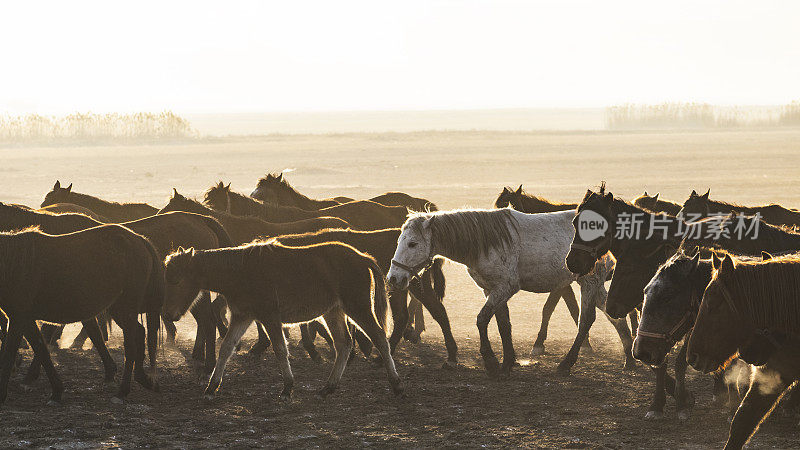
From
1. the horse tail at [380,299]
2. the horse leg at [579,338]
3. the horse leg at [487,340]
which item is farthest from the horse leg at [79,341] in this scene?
the horse leg at [579,338]

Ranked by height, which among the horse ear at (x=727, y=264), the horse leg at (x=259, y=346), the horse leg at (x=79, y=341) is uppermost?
the horse ear at (x=727, y=264)

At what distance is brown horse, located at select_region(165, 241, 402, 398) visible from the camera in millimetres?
8836

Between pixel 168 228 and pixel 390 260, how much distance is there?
2519 mm

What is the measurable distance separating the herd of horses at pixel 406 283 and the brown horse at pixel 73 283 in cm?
1

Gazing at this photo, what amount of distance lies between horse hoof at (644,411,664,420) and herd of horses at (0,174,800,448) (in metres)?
0.01

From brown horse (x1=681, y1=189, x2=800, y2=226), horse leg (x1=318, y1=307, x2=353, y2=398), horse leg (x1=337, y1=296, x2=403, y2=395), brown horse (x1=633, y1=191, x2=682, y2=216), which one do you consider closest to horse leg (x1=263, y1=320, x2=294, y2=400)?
horse leg (x1=318, y1=307, x2=353, y2=398)

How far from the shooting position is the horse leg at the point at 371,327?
8.91m

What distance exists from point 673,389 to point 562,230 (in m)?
2.40

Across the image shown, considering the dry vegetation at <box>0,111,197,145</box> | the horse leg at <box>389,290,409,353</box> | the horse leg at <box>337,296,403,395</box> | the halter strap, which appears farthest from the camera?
the dry vegetation at <box>0,111,197,145</box>

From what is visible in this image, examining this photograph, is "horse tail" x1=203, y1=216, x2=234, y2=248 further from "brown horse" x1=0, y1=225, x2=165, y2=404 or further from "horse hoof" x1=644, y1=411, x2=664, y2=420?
"horse hoof" x1=644, y1=411, x2=664, y2=420

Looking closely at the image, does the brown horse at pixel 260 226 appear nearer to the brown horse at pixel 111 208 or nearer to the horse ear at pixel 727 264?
the brown horse at pixel 111 208

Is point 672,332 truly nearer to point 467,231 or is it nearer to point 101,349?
point 467,231

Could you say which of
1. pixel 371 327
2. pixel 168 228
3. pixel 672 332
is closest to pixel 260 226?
pixel 168 228

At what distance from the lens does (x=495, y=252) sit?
9898mm
